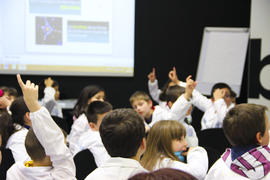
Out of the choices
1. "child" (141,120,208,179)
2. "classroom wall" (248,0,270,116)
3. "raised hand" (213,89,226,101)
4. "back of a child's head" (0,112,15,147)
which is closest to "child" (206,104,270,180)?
"child" (141,120,208,179)

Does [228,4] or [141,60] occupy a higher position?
[228,4]

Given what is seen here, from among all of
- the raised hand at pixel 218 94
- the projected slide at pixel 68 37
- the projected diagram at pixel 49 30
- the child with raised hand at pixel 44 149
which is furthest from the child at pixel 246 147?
the projected diagram at pixel 49 30

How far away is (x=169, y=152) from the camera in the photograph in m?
2.17

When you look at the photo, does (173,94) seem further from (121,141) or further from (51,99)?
(51,99)

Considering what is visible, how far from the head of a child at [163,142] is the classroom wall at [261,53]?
11.4ft

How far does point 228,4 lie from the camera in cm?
671

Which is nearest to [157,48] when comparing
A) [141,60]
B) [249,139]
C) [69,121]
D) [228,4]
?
[141,60]

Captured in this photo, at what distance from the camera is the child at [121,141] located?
1.44 meters

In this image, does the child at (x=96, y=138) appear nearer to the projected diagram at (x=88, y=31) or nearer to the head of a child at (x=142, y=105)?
the head of a child at (x=142, y=105)

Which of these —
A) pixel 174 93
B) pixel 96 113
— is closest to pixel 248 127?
pixel 96 113

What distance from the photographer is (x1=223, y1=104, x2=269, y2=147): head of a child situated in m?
1.73

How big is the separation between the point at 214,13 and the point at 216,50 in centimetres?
81

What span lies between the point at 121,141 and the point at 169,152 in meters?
0.73

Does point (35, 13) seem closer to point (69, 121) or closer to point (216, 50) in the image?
point (69, 121)
